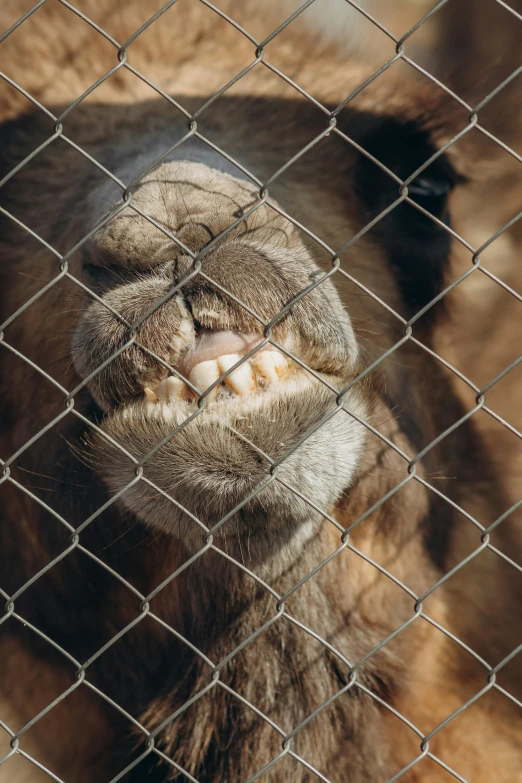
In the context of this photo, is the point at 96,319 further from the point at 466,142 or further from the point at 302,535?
the point at 466,142

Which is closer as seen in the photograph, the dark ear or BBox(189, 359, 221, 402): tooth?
BBox(189, 359, 221, 402): tooth

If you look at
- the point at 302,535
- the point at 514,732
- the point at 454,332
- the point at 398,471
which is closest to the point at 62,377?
the point at 302,535

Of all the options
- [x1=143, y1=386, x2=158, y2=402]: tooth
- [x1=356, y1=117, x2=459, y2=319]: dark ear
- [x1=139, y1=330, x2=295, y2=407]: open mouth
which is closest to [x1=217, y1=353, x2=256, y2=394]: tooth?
[x1=139, y1=330, x2=295, y2=407]: open mouth

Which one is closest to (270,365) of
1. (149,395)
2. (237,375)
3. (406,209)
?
(237,375)

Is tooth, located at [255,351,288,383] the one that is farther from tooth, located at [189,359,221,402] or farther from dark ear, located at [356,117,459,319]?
dark ear, located at [356,117,459,319]

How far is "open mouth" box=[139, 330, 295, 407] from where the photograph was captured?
1704mm

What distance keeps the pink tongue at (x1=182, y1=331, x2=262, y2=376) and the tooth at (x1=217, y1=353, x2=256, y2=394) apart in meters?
0.01

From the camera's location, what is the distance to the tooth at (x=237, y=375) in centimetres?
172

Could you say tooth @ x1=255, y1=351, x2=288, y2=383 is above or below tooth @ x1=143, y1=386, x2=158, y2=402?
below

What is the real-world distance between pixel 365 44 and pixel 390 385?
1.22 meters

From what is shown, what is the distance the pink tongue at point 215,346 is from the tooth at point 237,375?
14 millimetres

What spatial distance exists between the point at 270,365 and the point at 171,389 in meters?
0.21

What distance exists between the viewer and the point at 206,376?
1698 millimetres

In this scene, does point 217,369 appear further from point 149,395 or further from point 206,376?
point 149,395
